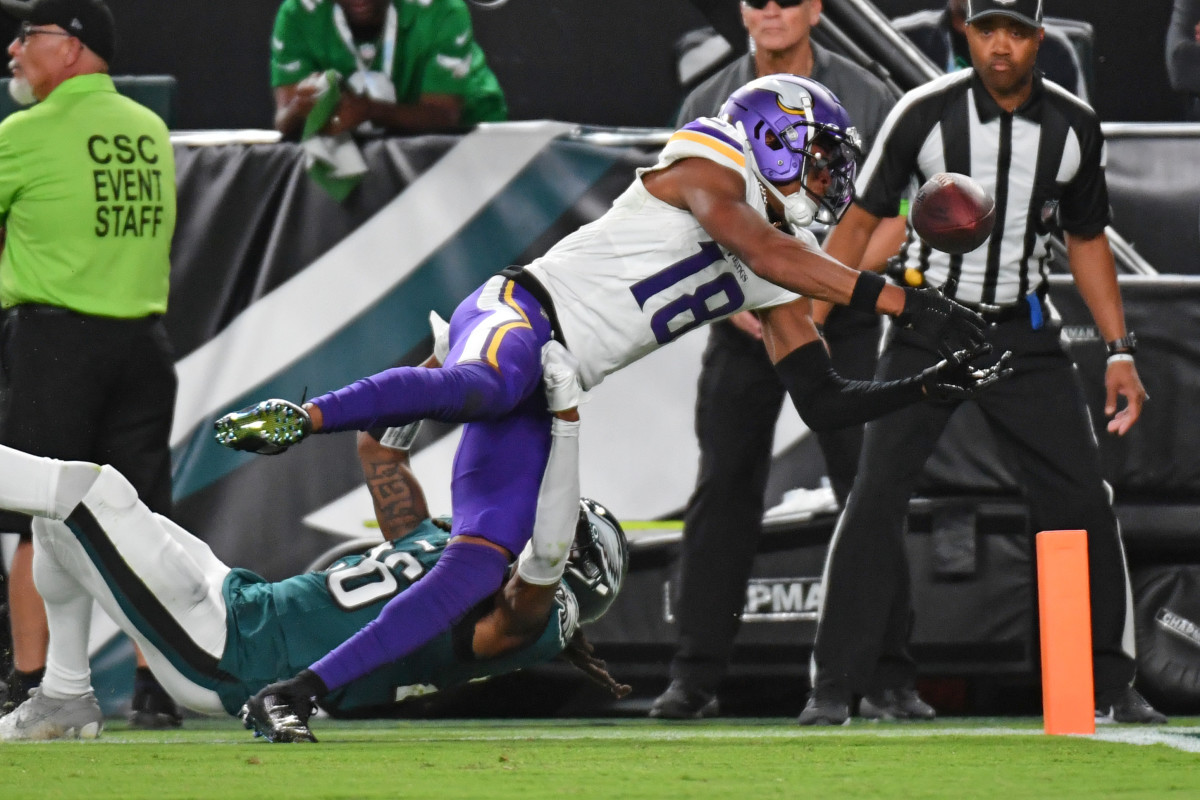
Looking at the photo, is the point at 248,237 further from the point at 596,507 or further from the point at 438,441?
the point at 596,507

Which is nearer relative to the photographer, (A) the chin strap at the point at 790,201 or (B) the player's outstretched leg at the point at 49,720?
(B) the player's outstretched leg at the point at 49,720

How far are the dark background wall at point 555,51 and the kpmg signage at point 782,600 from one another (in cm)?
196

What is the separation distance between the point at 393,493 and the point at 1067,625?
1574 mm

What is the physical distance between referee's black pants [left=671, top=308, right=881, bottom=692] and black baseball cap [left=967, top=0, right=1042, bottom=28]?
2.94 feet

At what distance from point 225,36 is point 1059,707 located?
379cm

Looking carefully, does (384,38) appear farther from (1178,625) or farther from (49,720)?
(1178,625)

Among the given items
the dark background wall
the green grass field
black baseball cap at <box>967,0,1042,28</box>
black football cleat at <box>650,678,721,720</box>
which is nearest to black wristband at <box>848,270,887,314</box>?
the green grass field

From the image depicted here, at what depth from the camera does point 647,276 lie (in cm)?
398

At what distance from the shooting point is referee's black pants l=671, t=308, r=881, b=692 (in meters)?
4.82

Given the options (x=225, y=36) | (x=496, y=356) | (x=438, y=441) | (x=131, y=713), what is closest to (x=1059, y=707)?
(x=496, y=356)

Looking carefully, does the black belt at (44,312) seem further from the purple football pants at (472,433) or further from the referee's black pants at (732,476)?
the referee's black pants at (732,476)

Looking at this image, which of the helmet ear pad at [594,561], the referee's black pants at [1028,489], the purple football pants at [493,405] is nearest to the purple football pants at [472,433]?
the purple football pants at [493,405]

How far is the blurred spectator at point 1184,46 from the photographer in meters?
6.02

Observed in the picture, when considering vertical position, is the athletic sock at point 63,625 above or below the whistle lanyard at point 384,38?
below
